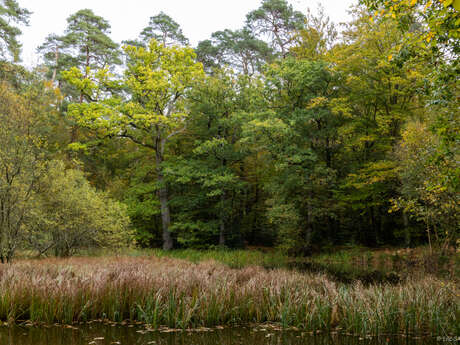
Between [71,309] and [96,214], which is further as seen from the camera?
[96,214]

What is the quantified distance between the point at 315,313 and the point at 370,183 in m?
11.5

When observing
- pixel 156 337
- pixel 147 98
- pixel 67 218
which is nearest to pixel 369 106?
pixel 147 98

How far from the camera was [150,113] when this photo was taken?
755 inches

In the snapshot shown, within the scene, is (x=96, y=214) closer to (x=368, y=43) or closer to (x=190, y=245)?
(x=190, y=245)

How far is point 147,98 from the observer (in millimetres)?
20891

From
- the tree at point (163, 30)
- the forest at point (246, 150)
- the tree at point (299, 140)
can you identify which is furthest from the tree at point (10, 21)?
the tree at point (299, 140)

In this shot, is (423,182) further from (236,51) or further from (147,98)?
(236,51)

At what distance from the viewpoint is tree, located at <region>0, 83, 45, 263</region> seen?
9.90 meters

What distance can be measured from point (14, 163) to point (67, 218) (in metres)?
3.17

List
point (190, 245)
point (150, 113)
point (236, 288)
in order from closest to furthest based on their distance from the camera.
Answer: point (236, 288)
point (150, 113)
point (190, 245)

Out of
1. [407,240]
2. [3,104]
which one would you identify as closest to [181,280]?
[3,104]

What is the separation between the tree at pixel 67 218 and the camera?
1159 centimetres

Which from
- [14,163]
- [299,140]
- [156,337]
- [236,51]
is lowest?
[156,337]

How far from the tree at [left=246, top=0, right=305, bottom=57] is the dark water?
25136 mm
